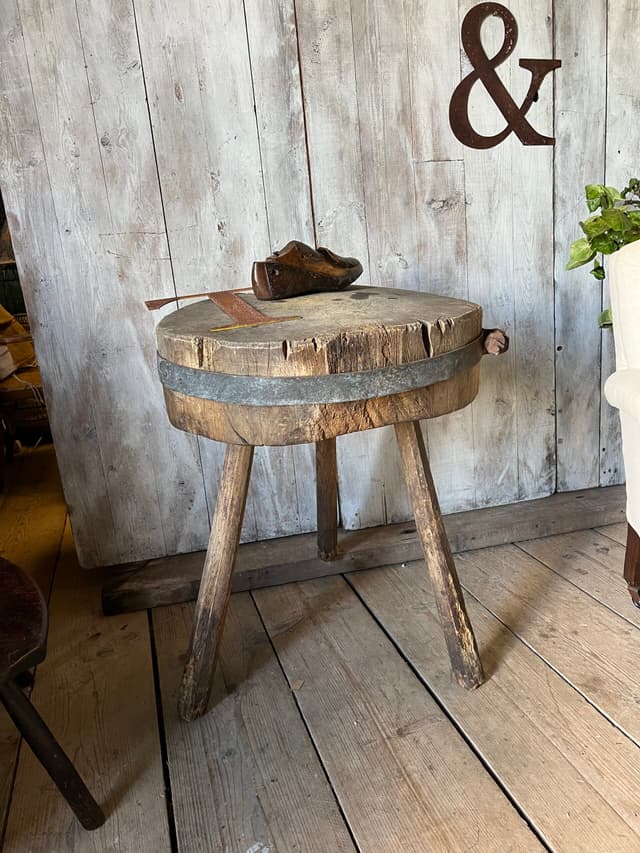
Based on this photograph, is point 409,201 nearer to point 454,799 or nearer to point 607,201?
point 607,201

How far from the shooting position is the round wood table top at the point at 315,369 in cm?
97

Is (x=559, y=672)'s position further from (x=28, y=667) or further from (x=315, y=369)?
(x=28, y=667)

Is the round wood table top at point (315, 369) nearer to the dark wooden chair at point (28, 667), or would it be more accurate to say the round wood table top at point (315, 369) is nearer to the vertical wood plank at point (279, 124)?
the dark wooden chair at point (28, 667)

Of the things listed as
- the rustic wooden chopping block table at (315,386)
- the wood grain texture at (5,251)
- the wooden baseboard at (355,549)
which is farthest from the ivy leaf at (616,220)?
the wood grain texture at (5,251)

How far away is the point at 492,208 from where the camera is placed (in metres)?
1.65

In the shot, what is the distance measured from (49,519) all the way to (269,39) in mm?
1541

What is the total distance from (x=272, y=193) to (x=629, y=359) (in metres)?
0.81

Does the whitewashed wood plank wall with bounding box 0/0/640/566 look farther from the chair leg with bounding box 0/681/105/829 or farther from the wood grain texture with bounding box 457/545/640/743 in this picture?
the chair leg with bounding box 0/681/105/829

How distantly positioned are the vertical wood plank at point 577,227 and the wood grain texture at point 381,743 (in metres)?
0.76

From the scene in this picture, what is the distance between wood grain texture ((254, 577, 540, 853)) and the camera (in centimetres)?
97

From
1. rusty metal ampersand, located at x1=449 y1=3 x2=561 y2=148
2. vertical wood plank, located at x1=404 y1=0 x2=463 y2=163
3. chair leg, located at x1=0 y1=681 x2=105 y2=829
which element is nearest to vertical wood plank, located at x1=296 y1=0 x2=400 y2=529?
vertical wood plank, located at x1=404 y1=0 x2=463 y2=163

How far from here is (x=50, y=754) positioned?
3.05 feet

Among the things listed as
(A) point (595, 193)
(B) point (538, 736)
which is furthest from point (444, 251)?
(B) point (538, 736)

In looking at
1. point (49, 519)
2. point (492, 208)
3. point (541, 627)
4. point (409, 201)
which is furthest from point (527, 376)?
point (49, 519)
